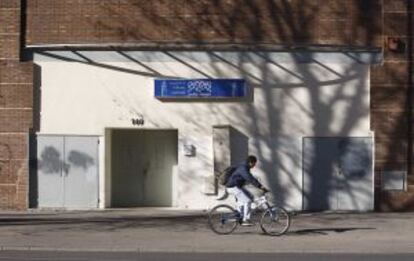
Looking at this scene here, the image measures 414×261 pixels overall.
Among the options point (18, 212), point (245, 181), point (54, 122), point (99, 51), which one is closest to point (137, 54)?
point (99, 51)

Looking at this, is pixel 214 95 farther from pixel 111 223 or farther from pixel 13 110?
pixel 13 110

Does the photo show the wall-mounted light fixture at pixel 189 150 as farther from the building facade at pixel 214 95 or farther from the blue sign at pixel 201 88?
the blue sign at pixel 201 88

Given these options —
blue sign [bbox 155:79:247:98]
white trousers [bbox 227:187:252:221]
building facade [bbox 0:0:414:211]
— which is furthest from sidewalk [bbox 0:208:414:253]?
blue sign [bbox 155:79:247:98]

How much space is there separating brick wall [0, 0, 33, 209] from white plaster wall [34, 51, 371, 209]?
55 cm

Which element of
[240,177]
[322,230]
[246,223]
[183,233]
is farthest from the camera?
Answer: [322,230]

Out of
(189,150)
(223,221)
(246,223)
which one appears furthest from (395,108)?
(223,221)

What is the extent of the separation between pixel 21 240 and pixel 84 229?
99.9 inches

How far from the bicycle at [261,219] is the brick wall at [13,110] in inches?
314

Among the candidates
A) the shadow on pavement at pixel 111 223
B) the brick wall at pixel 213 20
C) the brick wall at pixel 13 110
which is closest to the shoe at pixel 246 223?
the shadow on pavement at pixel 111 223

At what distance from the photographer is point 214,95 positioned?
82.7 ft

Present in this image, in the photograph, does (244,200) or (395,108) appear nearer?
(244,200)

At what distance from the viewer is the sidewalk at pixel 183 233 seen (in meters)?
16.9

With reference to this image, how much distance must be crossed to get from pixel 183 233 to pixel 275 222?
2098 millimetres

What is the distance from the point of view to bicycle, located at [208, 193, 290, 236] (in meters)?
19.0
